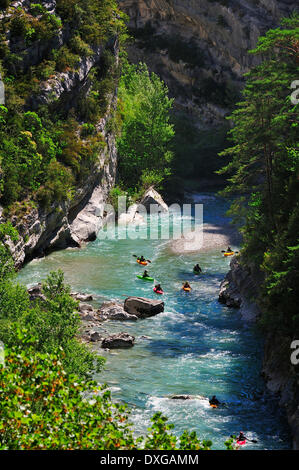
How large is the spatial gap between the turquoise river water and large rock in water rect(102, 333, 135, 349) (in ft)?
1.47

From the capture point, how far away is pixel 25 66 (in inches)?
1547

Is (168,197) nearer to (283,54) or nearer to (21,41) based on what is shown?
(21,41)

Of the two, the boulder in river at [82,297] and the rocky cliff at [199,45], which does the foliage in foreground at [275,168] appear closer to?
the boulder in river at [82,297]

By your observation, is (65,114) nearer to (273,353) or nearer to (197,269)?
(197,269)

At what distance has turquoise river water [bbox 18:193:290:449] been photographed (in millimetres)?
18484

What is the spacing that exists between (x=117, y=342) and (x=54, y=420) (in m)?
14.4

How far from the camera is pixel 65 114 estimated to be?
43625 mm

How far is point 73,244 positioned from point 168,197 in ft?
70.1

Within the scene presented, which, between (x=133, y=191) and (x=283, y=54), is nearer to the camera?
(x=283, y=54)

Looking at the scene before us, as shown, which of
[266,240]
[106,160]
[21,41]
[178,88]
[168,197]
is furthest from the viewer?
[178,88]

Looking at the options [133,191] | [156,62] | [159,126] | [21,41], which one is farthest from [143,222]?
[156,62]

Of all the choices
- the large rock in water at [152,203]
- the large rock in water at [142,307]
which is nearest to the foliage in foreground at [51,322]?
the large rock in water at [142,307]

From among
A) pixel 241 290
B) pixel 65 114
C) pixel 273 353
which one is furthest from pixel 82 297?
pixel 65 114

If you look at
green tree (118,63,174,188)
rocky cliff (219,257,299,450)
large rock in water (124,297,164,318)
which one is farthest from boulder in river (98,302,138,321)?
green tree (118,63,174,188)
